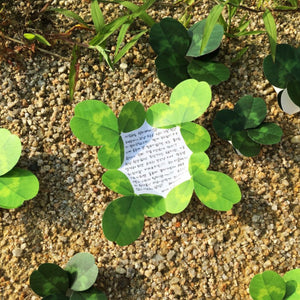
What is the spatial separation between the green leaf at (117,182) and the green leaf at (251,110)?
15.7 inches

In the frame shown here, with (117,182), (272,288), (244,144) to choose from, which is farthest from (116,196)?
(272,288)

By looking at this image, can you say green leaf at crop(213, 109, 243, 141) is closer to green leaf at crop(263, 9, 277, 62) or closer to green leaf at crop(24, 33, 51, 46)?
green leaf at crop(263, 9, 277, 62)

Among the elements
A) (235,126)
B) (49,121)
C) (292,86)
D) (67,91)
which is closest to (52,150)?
(49,121)

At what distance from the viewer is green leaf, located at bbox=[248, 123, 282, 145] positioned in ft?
4.13

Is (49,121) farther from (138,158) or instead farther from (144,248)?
(144,248)

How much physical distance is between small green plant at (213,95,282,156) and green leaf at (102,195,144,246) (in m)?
0.35

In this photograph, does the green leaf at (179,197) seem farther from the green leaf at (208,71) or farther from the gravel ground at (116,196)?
the green leaf at (208,71)

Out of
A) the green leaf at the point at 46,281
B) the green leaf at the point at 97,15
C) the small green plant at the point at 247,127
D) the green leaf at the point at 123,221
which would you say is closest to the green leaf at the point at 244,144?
the small green plant at the point at 247,127

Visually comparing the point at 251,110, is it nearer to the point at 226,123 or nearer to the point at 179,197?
the point at 226,123

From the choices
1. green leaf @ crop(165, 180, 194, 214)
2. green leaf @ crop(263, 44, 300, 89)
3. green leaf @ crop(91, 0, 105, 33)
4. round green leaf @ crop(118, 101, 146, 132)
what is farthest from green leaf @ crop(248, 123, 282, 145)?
green leaf @ crop(91, 0, 105, 33)

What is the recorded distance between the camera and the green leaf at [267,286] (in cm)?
117

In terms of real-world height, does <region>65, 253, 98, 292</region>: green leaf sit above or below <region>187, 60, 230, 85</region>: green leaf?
below

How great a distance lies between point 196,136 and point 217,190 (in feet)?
0.57

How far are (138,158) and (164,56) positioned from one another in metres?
0.32
